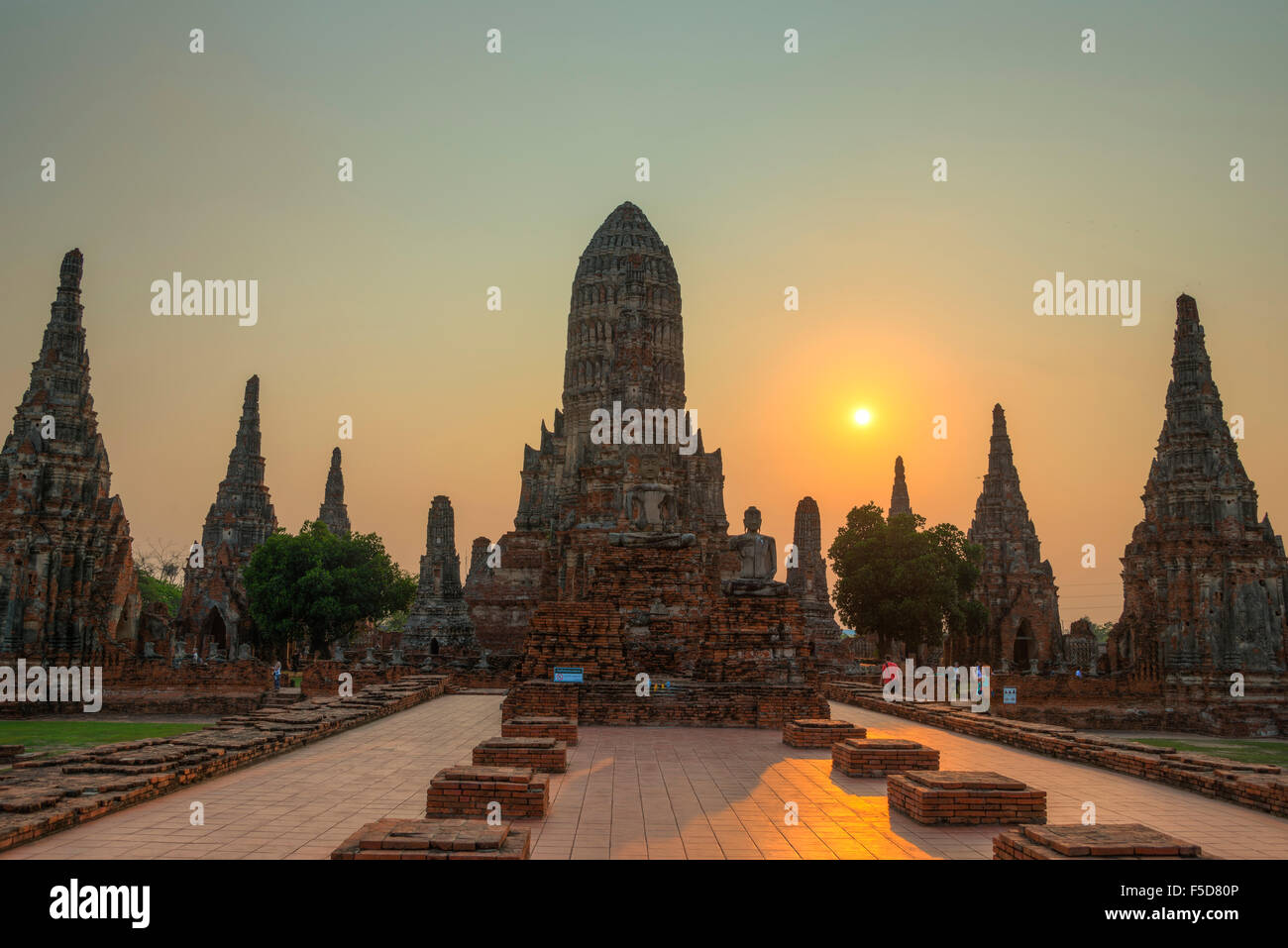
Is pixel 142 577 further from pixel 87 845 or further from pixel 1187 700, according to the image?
Answer: pixel 87 845

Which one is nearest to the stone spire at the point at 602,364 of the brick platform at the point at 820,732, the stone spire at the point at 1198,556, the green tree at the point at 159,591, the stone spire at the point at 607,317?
the stone spire at the point at 607,317

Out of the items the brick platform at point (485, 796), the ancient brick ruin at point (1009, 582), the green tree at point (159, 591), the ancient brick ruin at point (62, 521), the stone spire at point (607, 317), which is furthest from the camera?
the green tree at point (159, 591)

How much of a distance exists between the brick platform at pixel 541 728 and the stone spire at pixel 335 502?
188 feet

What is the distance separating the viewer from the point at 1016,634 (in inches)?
1966

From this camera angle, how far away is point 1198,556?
108 feet

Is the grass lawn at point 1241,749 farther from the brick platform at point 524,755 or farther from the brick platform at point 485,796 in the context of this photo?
the brick platform at point 485,796

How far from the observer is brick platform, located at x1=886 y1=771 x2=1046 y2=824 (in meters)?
8.52

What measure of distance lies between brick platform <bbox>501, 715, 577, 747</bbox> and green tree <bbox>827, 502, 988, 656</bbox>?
3055 cm

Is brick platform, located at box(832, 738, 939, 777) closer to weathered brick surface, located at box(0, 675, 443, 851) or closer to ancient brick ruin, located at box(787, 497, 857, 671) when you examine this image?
weathered brick surface, located at box(0, 675, 443, 851)

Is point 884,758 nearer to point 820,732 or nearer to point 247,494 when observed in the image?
point 820,732

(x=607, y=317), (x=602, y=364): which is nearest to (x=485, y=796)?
(x=602, y=364)

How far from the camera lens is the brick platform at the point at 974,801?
8.52m

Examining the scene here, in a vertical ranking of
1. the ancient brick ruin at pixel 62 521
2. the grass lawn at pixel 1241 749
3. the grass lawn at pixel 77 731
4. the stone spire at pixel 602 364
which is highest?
the stone spire at pixel 602 364

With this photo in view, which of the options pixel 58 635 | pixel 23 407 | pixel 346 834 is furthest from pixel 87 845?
pixel 23 407
